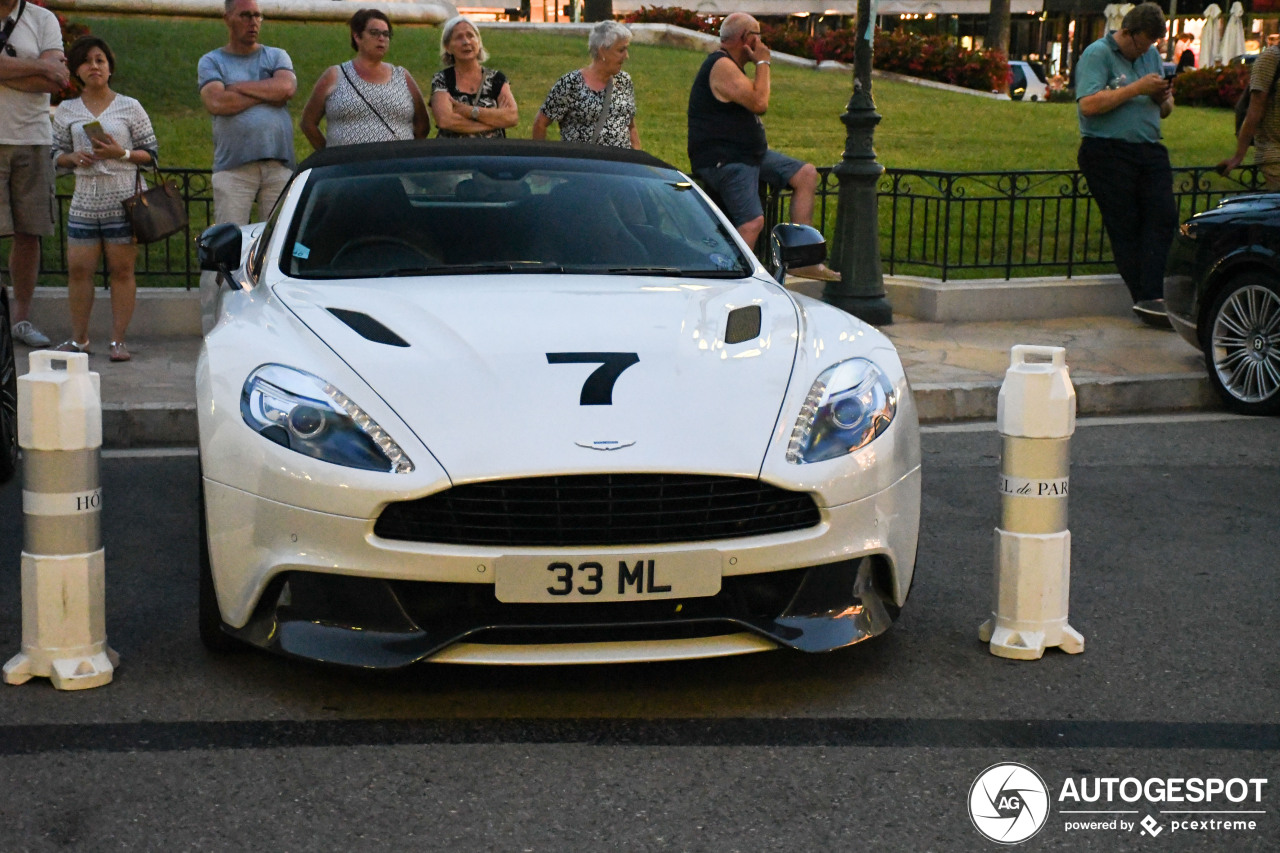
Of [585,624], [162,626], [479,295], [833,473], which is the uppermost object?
[479,295]

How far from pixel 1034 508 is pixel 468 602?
1.59m

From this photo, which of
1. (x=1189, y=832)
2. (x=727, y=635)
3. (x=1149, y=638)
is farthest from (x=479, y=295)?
(x=1189, y=832)

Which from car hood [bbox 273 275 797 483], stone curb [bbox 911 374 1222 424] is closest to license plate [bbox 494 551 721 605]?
car hood [bbox 273 275 797 483]

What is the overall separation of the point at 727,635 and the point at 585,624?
1.20ft

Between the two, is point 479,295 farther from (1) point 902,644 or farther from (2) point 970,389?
(2) point 970,389

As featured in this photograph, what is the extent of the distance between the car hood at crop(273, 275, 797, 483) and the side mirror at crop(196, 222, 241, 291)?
72 cm

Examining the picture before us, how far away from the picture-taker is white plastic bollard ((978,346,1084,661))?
4.46 meters

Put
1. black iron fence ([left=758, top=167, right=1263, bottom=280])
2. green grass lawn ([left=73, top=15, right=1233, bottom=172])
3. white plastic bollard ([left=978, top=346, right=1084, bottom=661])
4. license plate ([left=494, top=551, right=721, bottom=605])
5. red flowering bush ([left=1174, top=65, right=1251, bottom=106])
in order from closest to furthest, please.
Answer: license plate ([left=494, top=551, right=721, bottom=605]), white plastic bollard ([left=978, top=346, right=1084, bottom=661]), black iron fence ([left=758, top=167, right=1263, bottom=280]), green grass lawn ([left=73, top=15, right=1233, bottom=172]), red flowering bush ([left=1174, top=65, right=1251, bottom=106])

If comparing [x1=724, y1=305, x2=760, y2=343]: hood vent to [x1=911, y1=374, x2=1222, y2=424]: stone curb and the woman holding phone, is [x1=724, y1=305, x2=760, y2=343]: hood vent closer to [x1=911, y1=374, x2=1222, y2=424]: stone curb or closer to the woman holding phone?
[x1=911, y1=374, x2=1222, y2=424]: stone curb

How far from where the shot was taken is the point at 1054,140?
22656 mm

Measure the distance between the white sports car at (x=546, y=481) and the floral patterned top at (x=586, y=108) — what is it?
4.67 metres

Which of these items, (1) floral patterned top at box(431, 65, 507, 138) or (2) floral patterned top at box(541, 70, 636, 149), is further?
(2) floral patterned top at box(541, 70, 636, 149)

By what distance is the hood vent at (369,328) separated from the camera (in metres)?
4.41

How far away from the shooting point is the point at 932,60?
31031 millimetres
